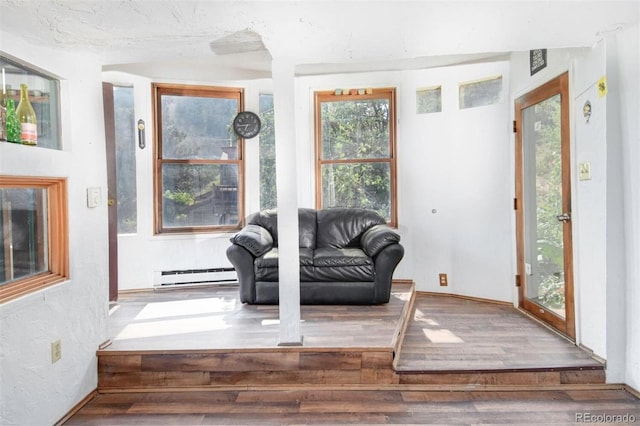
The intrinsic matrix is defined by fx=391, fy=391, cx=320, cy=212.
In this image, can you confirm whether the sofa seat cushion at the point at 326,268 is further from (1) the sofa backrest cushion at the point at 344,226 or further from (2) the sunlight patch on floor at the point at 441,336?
(2) the sunlight patch on floor at the point at 441,336

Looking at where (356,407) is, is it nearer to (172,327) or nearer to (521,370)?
(521,370)

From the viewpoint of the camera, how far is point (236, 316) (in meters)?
3.27

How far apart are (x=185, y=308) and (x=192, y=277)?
921mm

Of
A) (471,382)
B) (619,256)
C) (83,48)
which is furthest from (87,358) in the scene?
(619,256)

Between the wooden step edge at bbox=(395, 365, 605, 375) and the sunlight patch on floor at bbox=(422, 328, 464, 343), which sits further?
the sunlight patch on floor at bbox=(422, 328, 464, 343)

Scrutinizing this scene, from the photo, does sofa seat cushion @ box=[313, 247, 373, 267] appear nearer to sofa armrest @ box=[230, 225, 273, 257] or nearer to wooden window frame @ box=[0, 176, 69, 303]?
sofa armrest @ box=[230, 225, 273, 257]

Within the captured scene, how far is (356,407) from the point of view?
2.28 metres

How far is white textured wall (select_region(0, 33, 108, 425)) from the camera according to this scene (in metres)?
1.86

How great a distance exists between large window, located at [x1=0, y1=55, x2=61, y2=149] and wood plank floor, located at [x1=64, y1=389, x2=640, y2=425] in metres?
1.61

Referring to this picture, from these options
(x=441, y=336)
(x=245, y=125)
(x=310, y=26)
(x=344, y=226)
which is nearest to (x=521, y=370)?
(x=441, y=336)

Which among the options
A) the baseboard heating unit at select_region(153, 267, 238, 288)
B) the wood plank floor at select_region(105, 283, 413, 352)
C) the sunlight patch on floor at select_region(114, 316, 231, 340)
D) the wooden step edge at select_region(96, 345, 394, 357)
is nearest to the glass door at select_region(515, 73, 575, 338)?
the wood plank floor at select_region(105, 283, 413, 352)

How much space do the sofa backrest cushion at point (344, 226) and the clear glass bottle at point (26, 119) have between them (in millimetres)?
2768

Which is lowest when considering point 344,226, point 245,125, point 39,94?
point 344,226

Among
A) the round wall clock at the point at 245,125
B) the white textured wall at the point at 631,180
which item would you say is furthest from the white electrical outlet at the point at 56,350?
the white textured wall at the point at 631,180
